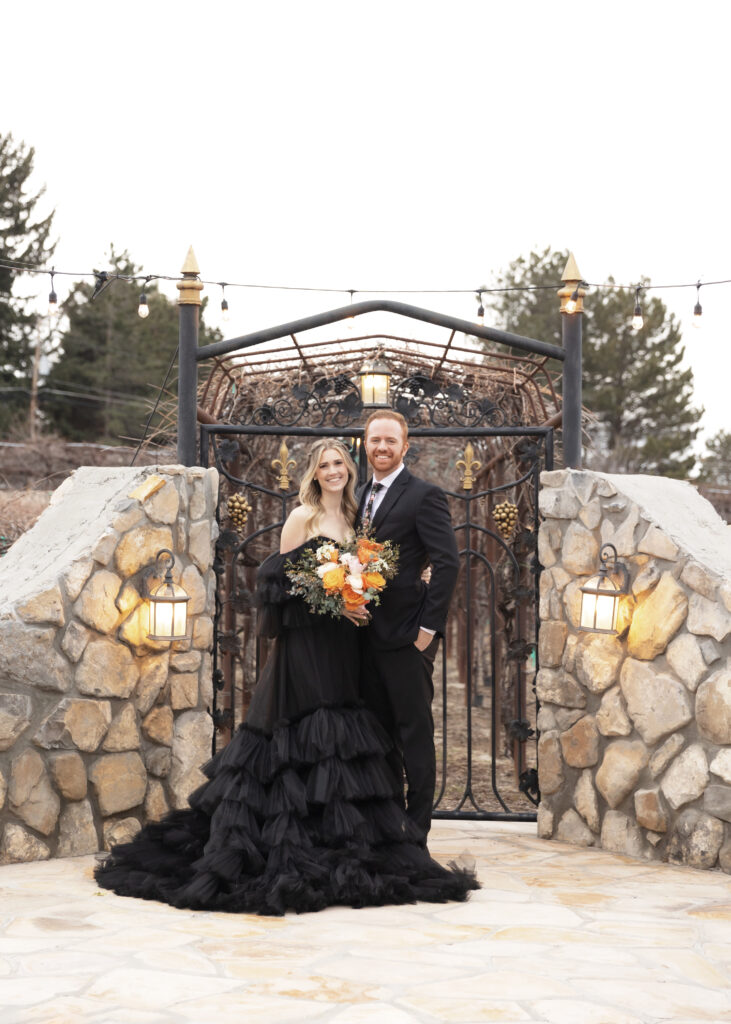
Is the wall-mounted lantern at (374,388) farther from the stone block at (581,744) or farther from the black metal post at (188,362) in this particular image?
the stone block at (581,744)

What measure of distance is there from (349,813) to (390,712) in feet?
1.80

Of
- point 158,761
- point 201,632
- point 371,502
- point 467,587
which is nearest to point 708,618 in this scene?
point 371,502

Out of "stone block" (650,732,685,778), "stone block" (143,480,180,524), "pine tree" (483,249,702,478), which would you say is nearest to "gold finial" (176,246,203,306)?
"stone block" (143,480,180,524)

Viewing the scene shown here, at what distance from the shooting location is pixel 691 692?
15.4 feet

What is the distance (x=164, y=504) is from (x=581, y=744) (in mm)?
2311

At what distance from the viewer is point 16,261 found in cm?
2520

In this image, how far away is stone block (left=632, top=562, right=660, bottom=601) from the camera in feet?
16.0

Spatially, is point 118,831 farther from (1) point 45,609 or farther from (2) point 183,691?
(1) point 45,609

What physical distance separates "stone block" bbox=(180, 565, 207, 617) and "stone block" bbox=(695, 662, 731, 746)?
236 cm

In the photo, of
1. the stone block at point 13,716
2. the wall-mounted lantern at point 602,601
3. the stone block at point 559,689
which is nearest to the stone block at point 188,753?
the stone block at point 13,716

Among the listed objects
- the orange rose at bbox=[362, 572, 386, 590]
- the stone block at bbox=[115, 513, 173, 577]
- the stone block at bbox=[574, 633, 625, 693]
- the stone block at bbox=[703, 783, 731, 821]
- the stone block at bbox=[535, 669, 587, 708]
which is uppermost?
the stone block at bbox=[115, 513, 173, 577]

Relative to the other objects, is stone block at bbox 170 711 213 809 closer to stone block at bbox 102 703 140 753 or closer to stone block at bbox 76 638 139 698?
stone block at bbox 102 703 140 753

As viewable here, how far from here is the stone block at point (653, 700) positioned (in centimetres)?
471

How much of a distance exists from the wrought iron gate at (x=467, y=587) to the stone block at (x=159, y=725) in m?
0.52
